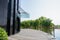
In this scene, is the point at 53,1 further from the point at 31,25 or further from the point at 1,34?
the point at 1,34

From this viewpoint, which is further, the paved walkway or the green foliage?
the green foliage

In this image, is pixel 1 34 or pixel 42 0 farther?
pixel 42 0

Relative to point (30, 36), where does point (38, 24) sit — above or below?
above

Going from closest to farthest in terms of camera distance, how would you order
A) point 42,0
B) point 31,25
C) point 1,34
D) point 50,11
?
point 1,34 < point 42,0 < point 50,11 < point 31,25

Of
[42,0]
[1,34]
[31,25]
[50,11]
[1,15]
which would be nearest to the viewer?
[1,34]

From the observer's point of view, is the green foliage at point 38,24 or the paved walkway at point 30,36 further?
the green foliage at point 38,24

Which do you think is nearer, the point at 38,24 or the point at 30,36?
the point at 30,36

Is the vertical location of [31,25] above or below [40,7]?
below

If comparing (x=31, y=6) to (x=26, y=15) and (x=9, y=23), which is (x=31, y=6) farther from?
(x=9, y=23)

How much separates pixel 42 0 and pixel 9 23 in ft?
47.0

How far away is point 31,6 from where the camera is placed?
30.6 metres

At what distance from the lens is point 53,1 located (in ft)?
99.4

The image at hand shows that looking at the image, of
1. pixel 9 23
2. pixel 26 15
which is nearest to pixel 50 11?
pixel 26 15

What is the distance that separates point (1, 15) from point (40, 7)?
17.4m
